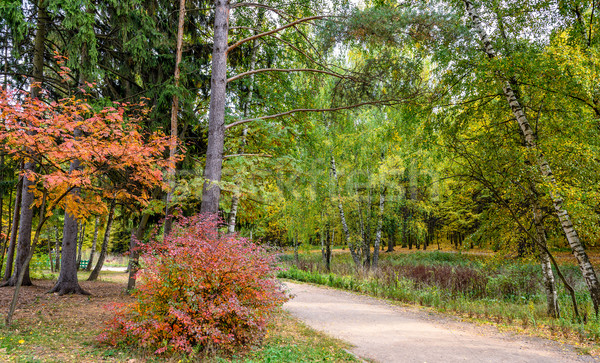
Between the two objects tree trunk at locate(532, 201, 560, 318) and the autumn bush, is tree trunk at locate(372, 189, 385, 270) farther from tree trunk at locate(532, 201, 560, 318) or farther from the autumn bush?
the autumn bush

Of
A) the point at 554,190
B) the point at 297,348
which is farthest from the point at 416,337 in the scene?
the point at 554,190

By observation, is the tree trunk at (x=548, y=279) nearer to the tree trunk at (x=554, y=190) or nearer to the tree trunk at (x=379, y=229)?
the tree trunk at (x=554, y=190)

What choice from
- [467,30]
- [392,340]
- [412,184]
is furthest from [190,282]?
[412,184]

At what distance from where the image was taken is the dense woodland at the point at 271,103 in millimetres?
5633

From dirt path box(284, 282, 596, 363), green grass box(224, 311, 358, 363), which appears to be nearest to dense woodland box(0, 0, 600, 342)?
green grass box(224, 311, 358, 363)

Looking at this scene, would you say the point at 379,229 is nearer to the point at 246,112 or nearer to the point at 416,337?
the point at 246,112

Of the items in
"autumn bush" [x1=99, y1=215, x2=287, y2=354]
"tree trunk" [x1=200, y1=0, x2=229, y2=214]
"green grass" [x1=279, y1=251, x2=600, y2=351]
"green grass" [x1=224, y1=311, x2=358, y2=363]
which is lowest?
"green grass" [x1=279, y1=251, x2=600, y2=351]

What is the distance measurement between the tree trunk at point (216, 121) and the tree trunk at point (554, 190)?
220 inches

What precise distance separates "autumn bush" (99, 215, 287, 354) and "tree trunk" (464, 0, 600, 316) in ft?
18.5

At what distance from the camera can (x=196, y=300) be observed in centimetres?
391

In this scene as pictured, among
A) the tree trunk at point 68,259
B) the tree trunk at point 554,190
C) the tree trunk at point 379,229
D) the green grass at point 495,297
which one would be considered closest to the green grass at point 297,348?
the green grass at point 495,297

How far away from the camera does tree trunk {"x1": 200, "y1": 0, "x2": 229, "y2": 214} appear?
18.8ft

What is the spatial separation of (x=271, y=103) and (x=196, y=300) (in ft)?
21.1

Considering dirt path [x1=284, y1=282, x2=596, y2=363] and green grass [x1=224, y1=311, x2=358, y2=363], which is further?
dirt path [x1=284, y1=282, x2=596, y2=363]
